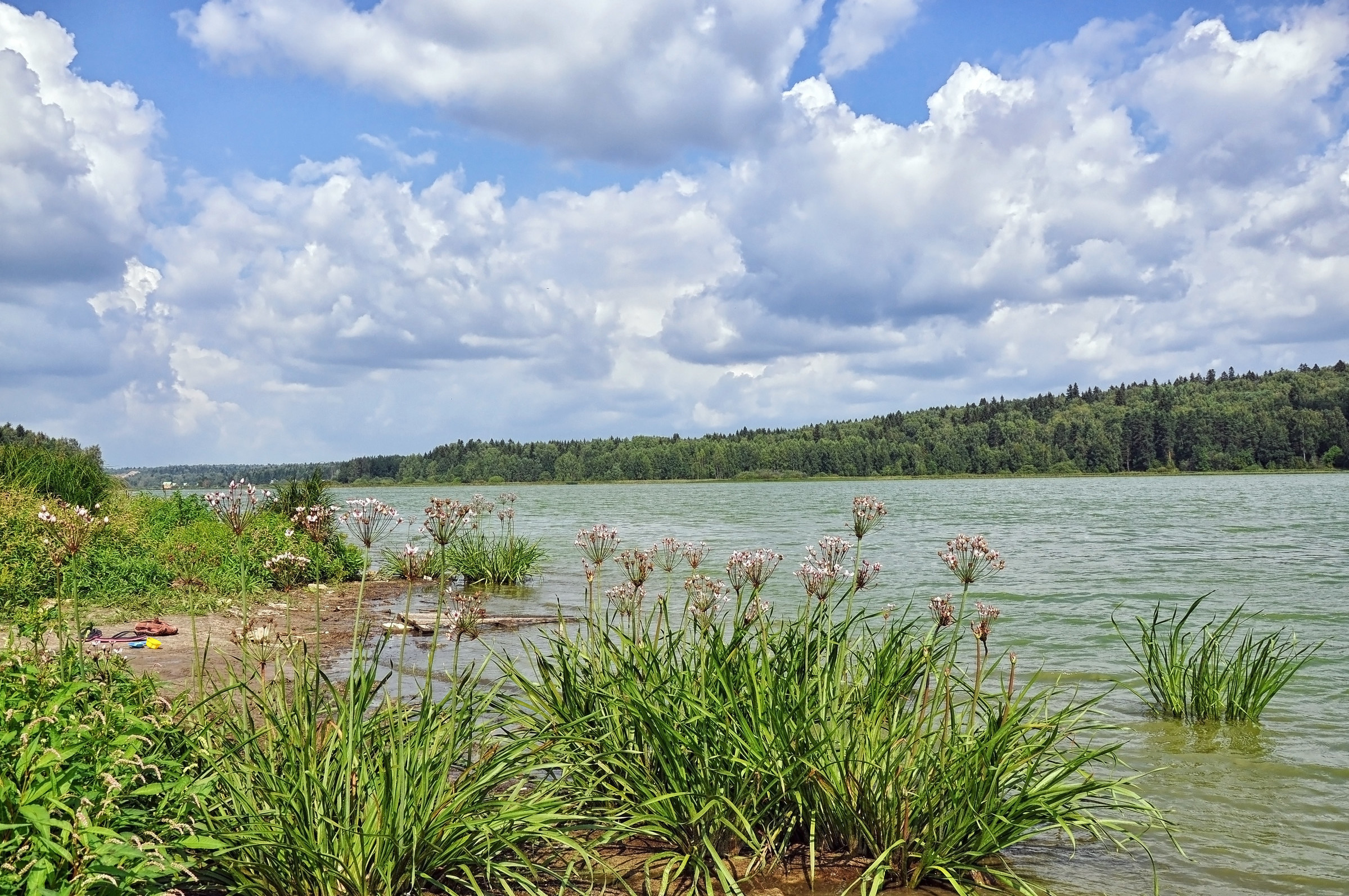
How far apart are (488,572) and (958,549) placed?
777 inches

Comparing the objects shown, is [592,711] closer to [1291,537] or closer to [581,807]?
[581,807]

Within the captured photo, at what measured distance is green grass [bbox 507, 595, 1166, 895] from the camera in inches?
195

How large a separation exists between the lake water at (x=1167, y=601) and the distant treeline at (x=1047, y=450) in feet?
353

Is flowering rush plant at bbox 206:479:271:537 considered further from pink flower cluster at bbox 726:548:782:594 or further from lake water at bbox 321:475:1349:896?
pink flower cluster at bbox 726:548:782:594

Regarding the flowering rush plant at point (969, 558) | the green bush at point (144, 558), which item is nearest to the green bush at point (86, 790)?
the flowering rush plant at point (969, 558)

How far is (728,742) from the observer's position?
16.6ft

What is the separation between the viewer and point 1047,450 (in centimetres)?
17900

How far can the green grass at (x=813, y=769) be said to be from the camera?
4965 millimetres

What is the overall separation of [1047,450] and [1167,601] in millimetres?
170713

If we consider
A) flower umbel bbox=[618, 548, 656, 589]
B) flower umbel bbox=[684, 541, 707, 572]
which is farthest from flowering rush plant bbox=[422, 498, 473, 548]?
flower umbel bbox=[684, 541, 707, 572]

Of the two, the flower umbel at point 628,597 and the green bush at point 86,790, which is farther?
the flower umbel at point 628,597

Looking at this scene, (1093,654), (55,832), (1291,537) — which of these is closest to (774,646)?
(55,832)

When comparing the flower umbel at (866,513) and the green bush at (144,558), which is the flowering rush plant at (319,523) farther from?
the green bush at (144,558)

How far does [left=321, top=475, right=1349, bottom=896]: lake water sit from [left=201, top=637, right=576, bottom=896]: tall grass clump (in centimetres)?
333
